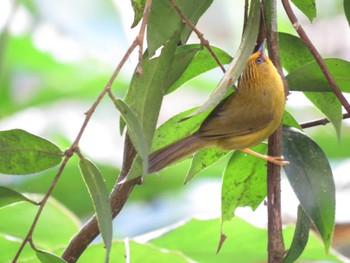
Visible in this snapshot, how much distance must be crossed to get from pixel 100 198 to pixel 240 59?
0.25 metres

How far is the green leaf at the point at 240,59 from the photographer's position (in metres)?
0.90

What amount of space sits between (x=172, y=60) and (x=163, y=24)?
52mm

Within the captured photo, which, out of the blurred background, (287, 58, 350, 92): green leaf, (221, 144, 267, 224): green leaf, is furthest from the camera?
the blurred background

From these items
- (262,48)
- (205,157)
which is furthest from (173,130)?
(262,48)

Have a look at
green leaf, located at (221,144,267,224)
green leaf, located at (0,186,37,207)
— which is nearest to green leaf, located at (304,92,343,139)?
green leaf, located at (221,144,267,224)

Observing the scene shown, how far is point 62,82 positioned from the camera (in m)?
3.18

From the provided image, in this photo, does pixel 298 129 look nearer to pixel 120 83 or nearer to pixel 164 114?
pixel 120 83

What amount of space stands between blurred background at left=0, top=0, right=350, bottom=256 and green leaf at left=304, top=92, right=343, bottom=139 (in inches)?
38.3

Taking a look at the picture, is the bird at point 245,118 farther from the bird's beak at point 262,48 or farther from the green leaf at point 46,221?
the green leaf at point 46,221

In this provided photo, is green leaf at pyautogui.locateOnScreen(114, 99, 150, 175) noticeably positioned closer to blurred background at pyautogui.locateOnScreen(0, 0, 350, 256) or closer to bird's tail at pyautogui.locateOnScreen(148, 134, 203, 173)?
bird's tail at pyautogui.locateOnScreen(148, 134, 203, 173)

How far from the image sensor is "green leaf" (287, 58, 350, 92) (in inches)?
42.8

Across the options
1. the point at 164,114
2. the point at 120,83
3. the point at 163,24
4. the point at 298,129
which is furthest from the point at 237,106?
the point at 164,114

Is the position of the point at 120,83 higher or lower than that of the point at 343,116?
higher

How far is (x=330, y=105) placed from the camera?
1146 millimetres
